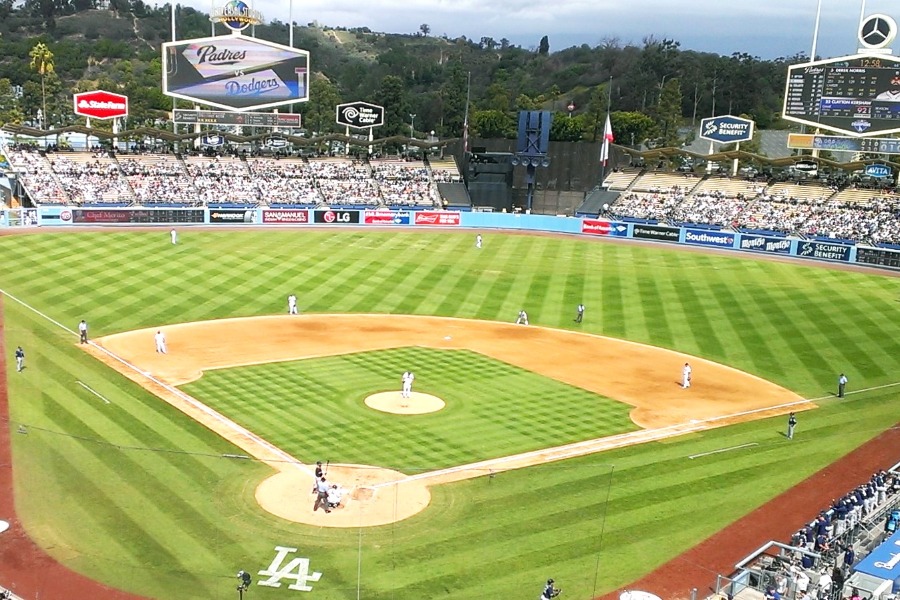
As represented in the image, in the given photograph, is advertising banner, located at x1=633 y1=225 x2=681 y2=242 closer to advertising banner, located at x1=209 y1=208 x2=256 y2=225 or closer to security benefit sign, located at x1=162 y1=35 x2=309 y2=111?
security benefit sign, located at x1=162 y1=35 x2=309 y2=111

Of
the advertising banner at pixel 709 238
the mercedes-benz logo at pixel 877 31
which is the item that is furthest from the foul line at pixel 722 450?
the mercedes-benz logo at pixel 877 31

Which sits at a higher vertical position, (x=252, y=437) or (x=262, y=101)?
(x=262, y=101)

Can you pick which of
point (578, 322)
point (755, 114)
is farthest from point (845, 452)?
point (755, 114)

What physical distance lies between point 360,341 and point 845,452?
77.6ft

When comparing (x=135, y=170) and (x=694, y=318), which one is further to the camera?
(x=135, y=170)

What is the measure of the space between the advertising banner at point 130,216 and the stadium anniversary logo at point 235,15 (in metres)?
19.9

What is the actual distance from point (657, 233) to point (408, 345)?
44.6m

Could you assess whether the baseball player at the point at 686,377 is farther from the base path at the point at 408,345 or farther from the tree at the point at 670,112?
the tree at the point at 670,112

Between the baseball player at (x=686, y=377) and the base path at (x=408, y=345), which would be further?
the baseball player at (x=686, y=377)

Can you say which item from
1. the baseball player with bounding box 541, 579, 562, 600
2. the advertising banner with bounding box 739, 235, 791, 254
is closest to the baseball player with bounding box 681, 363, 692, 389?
the baseball player with bounding box 541, 579, 562, 600

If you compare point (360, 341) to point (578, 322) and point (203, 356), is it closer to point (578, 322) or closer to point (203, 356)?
point (203, 356)

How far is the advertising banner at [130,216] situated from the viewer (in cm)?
7356

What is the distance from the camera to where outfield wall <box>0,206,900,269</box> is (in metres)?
71.3

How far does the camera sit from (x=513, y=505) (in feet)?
83.4
